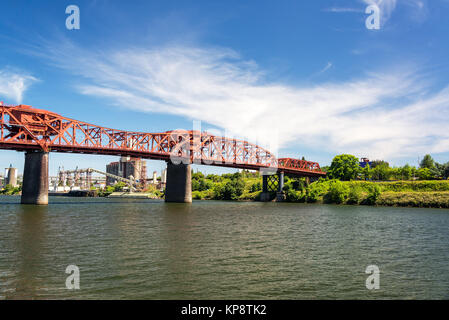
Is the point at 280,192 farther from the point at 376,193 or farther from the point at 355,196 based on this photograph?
the point at 376,193

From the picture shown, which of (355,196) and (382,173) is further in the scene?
(382,173)

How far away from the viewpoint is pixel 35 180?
258ft

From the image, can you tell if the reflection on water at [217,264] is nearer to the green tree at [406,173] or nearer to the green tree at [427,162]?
the green tree at [406,173]

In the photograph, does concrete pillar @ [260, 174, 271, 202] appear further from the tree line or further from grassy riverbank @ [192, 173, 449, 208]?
the tree line

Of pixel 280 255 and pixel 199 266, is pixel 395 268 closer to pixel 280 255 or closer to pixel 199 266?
pixel 280 255

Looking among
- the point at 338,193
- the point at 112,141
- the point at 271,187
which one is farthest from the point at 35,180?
the point at 271,187

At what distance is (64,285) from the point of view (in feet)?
52.0

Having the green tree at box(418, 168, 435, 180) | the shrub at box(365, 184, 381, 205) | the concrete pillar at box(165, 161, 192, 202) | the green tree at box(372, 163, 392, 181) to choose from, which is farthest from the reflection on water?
the green tree at box(372, 163, 392, 181)

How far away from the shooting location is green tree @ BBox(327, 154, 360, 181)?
136m

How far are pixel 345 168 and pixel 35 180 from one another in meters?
116

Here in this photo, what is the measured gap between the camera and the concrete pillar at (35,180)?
78812 millimetres

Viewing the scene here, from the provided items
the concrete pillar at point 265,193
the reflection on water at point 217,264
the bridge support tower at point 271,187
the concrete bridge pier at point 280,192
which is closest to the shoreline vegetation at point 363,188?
the concrete bridge pier at point 280,192

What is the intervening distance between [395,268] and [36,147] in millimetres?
86712
